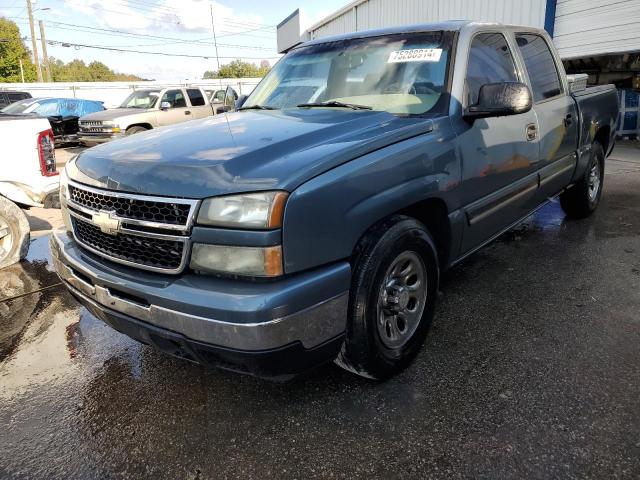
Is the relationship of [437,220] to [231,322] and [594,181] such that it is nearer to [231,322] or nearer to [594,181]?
[231,322]

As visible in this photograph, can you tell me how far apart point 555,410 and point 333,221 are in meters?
1.39

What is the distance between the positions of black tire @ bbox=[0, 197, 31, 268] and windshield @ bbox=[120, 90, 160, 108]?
10035 millimetres

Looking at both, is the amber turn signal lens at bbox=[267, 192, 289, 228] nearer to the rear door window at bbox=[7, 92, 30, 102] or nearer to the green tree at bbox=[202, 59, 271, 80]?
the rear door window at bbox=[7, 92, 30, 102]

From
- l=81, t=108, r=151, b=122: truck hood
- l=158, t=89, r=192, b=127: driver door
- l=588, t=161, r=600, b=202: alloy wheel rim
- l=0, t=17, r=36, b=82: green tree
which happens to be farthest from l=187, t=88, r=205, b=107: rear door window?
l=0, t=17, r=36, b=82: green tree

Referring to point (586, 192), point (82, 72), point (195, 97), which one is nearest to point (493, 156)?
point (586, 192)

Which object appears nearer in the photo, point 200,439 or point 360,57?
point 200,439

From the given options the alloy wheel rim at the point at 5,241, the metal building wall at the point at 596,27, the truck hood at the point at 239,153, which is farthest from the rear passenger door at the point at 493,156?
the metal building wall at the point at 596,27

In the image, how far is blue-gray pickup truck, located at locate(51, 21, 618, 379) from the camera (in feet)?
6.26

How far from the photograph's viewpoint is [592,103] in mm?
4781

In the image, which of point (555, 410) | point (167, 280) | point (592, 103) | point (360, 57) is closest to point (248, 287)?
point (167, 280)

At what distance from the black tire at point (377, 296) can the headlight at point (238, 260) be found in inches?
17.4

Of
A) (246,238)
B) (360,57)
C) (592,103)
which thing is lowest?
(246,238)

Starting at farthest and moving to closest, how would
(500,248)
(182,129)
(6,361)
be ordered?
1. (500,248)
2. (6,361)
3. (182,129)

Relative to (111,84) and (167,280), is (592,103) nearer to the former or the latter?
(167,280)
